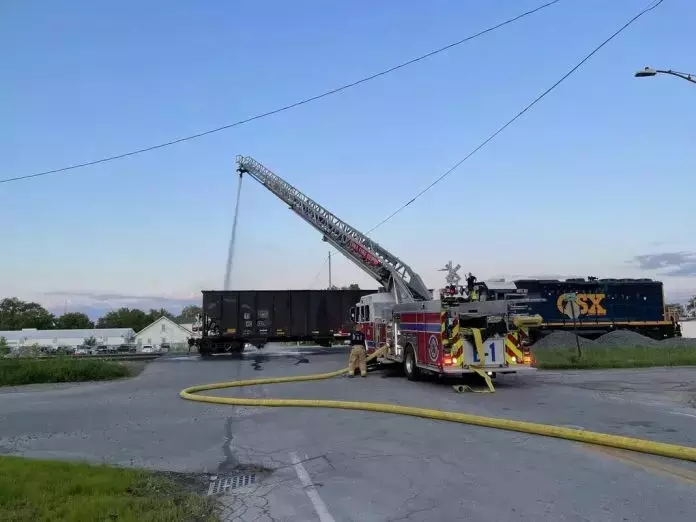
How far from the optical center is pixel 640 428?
8570mm

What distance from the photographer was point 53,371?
66.3ft

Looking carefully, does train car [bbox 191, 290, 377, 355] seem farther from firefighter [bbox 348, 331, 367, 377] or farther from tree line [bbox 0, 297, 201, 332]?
tree line [bbox 0, 297, 201, 332]

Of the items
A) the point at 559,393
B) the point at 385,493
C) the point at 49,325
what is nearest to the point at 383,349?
the point at 559,393

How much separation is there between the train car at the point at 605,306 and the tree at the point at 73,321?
124 meters

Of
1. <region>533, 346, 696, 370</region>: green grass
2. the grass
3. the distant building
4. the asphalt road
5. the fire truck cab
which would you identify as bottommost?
the distant building

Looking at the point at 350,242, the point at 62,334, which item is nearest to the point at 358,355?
the point at 350,242

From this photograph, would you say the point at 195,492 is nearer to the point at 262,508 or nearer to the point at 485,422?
the point at 262,508

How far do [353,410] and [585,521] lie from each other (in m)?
6.69

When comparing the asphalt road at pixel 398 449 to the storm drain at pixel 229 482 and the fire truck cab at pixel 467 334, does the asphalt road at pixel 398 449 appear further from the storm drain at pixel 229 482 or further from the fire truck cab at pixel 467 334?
the fire truck cab at pixel 467 334

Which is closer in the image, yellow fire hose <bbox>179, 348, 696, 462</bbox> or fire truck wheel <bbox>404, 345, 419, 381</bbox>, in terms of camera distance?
yellow fire hose <bbox>179, 348, 696, 462</bbox>

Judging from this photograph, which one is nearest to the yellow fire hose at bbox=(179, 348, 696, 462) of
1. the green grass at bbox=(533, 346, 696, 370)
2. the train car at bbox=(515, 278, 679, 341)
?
the green grass at bbox=(533, 346, 696, 370)

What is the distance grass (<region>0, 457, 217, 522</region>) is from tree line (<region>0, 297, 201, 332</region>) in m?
105

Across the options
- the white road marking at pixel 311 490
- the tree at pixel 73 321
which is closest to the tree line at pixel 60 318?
the tree at pixel 73 321

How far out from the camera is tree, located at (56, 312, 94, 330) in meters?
132
